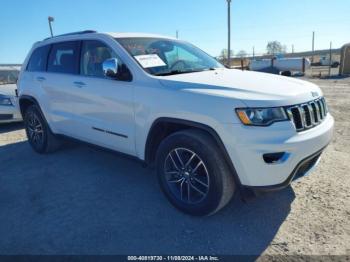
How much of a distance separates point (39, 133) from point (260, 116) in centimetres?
426

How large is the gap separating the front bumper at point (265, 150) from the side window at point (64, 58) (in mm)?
2710

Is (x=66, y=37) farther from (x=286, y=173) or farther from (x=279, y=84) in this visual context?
(x=286, y=173)

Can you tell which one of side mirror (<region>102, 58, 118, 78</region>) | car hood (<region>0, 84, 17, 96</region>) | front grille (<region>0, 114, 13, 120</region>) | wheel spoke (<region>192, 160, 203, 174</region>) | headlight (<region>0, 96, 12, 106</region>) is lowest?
front grille (<region>0, 114, 13, 120</region>)

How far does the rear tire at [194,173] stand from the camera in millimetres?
2857

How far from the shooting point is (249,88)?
9.32 ft

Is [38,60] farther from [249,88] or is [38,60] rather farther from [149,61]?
[249,88]

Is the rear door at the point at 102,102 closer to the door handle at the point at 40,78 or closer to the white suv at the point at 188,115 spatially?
the white suv at the point at 188,115

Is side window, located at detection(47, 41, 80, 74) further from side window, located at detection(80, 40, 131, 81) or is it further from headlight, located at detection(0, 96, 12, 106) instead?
headlight, located at detection(0, 96, 12, 106)

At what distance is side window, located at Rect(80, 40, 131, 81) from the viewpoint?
3875 mm

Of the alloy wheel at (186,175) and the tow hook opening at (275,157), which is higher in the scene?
the tow hook opening at (275,157)

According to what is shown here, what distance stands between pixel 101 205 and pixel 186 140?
135 centimetres

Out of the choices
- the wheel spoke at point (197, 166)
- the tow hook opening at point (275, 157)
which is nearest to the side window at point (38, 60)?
the wheel spoke at point (197, 166)

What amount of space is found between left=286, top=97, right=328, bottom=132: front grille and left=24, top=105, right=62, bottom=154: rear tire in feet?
12.7

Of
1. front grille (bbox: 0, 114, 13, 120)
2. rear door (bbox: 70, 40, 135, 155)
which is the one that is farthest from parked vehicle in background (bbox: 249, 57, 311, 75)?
A: rear door (bbox: 70, 40, 135, 155)
